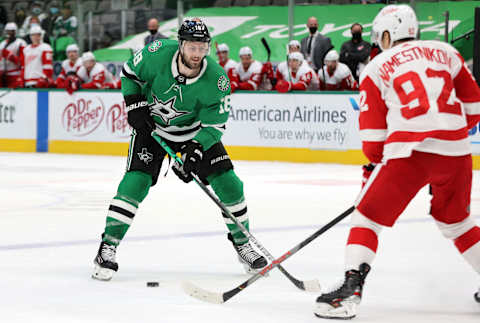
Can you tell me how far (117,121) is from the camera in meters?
13.6

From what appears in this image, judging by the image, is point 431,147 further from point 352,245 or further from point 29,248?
point 29,248

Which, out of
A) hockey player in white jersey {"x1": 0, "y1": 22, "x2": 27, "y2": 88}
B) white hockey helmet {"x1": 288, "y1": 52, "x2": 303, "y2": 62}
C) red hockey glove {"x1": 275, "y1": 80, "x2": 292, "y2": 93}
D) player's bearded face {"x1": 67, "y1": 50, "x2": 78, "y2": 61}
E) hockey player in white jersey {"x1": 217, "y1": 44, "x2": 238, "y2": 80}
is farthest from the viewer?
hockey player in white jersey {"x1": 0, "y1": 22, "x2": 27, "y2": 88}

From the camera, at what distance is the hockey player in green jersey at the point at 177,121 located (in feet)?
14.6

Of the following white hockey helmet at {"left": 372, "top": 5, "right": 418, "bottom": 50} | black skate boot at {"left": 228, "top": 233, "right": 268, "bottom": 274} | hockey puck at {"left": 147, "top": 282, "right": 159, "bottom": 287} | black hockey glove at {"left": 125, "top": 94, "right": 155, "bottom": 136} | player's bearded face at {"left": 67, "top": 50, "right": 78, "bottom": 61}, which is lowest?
player's bearded face at {"left": 67, "top": 50, "right": 78, "bottom": 61}

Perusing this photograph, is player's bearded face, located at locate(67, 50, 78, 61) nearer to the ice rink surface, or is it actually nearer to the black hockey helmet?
the ice rink surface

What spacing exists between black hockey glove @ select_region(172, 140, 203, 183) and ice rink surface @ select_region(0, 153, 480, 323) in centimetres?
48

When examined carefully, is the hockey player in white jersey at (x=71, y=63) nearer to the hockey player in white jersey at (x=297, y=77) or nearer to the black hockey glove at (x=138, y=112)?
the hockey player in white jersey at (x=297, y=77)

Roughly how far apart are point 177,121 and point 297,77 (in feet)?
26.6

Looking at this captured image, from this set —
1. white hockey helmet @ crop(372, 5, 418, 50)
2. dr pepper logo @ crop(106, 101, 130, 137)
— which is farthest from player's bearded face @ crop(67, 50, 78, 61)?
white hockey helmet @ crop(372, 5, 418, 50)

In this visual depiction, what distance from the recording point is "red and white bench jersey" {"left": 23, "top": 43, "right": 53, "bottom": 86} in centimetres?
1464

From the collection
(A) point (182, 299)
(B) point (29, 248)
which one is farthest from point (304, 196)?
(A) point (182, 299)

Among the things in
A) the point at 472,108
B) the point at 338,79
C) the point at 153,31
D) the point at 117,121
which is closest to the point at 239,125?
the point at 338,79

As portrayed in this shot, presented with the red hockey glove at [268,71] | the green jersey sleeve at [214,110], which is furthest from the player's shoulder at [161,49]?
the red hockey glove at [268,71]

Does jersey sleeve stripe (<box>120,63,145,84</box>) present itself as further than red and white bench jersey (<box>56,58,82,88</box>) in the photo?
No
